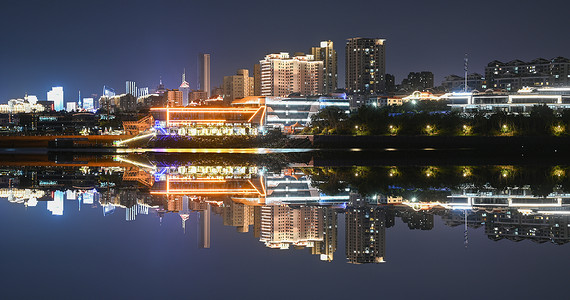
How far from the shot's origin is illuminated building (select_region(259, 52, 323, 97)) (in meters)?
137

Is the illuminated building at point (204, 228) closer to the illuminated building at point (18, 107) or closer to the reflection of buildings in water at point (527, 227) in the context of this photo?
the reflection of buildings in water at point (527, 227)

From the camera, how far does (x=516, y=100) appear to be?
88438 mm

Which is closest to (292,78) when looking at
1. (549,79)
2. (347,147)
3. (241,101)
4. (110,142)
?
(241,101)

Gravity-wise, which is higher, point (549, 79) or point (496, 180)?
point (549, 79)

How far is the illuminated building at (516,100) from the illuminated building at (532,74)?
73.8 feet

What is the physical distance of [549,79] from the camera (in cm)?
11356

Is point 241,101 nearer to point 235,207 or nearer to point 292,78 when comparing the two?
point 292,78

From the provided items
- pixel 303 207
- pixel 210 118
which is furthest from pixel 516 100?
pixel 303 207

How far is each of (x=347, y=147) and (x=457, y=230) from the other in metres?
46.7

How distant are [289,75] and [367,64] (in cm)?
1948

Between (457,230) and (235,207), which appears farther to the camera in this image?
(235,207)

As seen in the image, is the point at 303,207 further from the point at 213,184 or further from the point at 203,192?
the point at 213,184

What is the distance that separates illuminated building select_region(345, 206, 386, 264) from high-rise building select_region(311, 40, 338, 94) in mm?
129118

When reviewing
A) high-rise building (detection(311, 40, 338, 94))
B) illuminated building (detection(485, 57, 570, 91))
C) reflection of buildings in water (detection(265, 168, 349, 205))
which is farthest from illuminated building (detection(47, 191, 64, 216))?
high-rise building (detection(311, 40, 338, 94))
